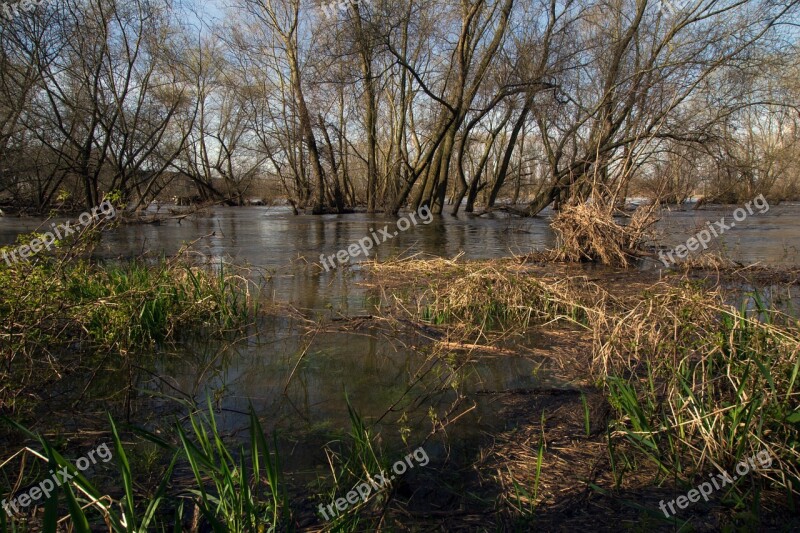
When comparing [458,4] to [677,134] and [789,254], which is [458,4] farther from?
[789,254]

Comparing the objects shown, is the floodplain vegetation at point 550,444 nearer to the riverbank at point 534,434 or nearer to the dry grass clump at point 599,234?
the riverbank at point 534,434

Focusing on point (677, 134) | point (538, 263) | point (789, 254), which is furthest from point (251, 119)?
point (789, 254)

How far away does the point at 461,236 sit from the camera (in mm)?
13930

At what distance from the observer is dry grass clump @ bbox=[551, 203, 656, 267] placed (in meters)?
8.35

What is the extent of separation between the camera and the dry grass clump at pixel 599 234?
835cm

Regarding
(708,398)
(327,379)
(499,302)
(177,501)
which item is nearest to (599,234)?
(499,302)

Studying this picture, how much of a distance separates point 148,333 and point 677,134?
15075mm

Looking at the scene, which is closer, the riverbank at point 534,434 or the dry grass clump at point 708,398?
the riverbank at point 534,434

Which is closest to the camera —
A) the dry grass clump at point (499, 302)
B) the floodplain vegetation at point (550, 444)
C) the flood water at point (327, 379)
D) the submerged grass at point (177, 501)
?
the submerged grass at point (177, 501)

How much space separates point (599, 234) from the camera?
27.6ft

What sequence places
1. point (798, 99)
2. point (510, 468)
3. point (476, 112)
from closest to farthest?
point (510, 468)
point (798, 99)
point (476, 112)

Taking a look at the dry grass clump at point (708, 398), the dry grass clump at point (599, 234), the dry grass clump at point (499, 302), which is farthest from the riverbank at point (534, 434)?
the dry grass clump at point (599, 234)

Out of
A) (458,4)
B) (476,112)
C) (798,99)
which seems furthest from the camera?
(476,112)

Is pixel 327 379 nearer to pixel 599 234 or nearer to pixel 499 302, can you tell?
pixel 499 302
